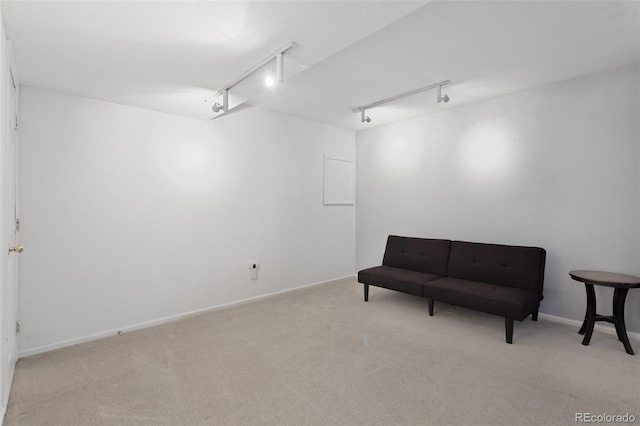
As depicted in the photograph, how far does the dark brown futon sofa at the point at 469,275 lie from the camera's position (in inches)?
119

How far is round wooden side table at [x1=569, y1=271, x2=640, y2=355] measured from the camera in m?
2.63

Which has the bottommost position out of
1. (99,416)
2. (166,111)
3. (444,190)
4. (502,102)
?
(99,416)

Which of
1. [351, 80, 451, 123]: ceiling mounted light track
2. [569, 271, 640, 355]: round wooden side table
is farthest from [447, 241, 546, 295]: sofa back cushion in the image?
[351, 80, 451, 123]: ceiling mounted light track

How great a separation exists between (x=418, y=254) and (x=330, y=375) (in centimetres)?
236

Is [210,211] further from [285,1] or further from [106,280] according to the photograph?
[285,1]

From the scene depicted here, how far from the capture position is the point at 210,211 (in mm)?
3799

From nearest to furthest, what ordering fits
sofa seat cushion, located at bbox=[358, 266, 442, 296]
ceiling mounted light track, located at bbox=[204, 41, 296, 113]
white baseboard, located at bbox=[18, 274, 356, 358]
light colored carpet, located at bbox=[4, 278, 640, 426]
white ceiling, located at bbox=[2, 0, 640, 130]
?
white ceiling, located at bbox=[2, 0, 640, 130], light colored carpet, located at bbox=[4, 278, 640, 426], ceiling mounted light track, located at bbox=[204, 41, 296, 113], white baseboard, located at bbox=[18, 274, 356, 358], sofa seat cushion, located at bbox=[358, 266, 442, 296]

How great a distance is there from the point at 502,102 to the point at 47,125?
477 centimetres

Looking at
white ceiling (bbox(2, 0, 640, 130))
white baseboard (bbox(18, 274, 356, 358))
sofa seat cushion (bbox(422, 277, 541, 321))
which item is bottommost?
white baseboard (bbox(18, 274, 356, 358))

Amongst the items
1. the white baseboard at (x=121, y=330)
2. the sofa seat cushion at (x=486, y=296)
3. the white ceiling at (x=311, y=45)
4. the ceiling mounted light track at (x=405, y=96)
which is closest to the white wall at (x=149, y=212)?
the white baseboard at (x=121, y=330)

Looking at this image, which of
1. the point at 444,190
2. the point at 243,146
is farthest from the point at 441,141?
the point at 243,146

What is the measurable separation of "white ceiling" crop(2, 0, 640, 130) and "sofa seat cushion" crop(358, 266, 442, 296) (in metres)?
2.21

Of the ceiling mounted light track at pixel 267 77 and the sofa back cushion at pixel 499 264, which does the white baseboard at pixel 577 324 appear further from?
the ceiling mounted light track at pixel 267 77

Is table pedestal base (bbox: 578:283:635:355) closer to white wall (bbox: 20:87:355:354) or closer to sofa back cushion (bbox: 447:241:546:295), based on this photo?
sofa back cushion (bbox: 447:241:546:295)
